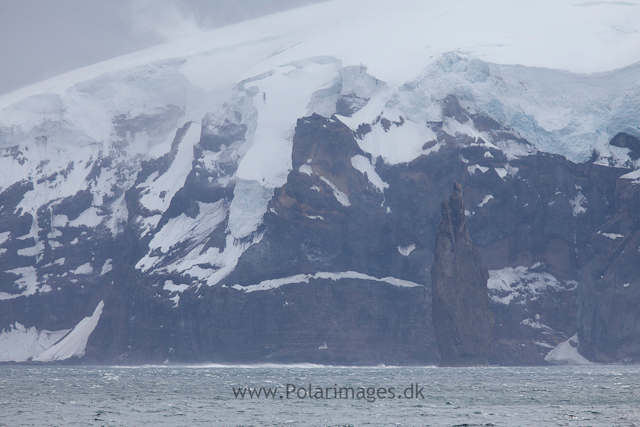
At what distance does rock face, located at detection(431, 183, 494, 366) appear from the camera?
559ft

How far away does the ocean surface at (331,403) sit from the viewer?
67.2 m

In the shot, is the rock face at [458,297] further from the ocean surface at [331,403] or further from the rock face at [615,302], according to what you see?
the ocean surface at [331,403]

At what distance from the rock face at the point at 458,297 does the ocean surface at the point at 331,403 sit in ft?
177

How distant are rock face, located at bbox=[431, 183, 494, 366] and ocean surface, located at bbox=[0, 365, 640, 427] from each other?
5408 centimetres

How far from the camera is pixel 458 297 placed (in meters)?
171

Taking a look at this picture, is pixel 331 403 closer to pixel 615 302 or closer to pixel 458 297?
pixel 458 297

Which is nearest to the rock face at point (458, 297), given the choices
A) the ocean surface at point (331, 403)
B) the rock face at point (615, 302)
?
the rock face at point (615, 302)

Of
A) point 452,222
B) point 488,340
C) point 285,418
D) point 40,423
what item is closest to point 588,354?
point 488,340

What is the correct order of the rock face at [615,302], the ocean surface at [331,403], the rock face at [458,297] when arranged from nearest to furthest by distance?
the ocean surface at [331,403] < the rock face at [458,297] < the rock face at [615,302]

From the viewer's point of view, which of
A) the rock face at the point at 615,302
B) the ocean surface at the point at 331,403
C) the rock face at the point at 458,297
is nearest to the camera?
the ocean surface at the point at 331,403

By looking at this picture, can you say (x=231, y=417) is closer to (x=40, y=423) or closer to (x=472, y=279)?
(x=40, y=423)

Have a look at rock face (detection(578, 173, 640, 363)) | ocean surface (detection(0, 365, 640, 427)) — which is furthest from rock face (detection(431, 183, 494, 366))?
ocean surface (detection(0, 365, 640, 427))

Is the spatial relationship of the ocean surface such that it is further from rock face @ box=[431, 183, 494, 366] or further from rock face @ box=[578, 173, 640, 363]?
rock face @ box=[578, 173, 640, 363]

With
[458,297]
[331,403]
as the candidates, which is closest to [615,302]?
[458,297]
